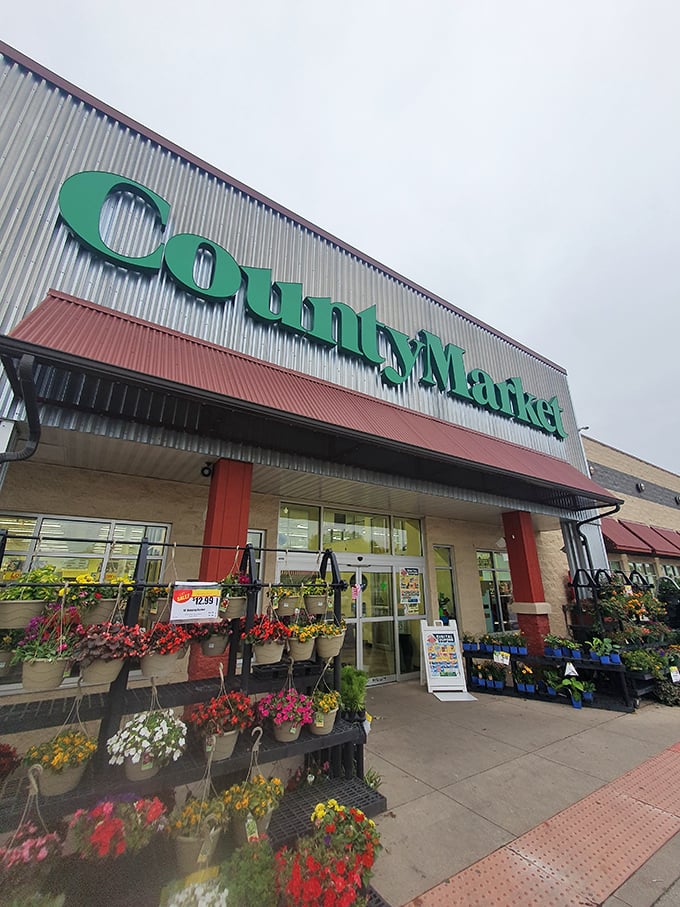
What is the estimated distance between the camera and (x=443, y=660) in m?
7.68

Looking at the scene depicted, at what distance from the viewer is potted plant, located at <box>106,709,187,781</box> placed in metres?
2.47

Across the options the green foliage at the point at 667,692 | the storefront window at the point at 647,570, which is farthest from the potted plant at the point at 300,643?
the storefront window at the point at 647,570

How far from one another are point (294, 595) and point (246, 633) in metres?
0.81

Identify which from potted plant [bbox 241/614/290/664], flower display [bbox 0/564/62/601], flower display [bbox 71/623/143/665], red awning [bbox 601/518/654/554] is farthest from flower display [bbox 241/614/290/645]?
red awning [bbox 601/518/654/554]

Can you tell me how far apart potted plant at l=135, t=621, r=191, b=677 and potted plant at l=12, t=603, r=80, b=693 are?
448 mm

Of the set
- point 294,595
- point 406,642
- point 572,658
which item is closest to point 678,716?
point 572,658

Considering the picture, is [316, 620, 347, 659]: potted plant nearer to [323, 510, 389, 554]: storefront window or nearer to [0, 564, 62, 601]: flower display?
[0, 564, 62, 601]: flower display

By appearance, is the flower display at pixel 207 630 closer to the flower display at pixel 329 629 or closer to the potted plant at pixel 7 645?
the flower display at pixel 329 629

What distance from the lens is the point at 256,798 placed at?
2.69 metres

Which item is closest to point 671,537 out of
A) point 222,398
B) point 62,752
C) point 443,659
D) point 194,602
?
point 443,659

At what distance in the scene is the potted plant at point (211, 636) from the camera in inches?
132

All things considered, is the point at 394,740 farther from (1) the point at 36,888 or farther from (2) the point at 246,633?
(1) the point at 36,888

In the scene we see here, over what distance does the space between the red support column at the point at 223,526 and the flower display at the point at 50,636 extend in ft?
6.23

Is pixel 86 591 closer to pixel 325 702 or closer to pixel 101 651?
pixel 101 651
